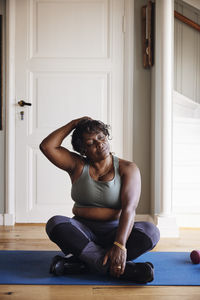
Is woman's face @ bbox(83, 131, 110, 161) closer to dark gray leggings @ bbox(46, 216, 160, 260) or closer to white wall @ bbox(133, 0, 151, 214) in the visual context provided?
dark gray leggings @ bbox(46, 216, 160, 260)

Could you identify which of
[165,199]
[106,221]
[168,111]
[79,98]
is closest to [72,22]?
[79,98]

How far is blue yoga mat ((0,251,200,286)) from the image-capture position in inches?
72.1

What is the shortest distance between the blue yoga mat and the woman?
65mm

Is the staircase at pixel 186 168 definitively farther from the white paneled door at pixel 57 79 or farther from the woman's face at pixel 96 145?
the woman's face at pixel 96 145

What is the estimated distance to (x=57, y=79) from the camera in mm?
3539

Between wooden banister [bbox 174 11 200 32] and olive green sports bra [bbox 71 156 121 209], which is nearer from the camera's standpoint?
olive green sports bra [bbox 71 156 121 209]

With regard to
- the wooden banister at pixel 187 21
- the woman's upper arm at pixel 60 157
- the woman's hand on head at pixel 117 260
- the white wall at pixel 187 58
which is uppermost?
the wooden banister at pixel 187 21

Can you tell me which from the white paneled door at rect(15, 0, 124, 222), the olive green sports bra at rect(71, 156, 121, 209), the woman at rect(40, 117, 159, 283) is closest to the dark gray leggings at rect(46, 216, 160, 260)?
the woman at rect(40, 117, 159, 283)

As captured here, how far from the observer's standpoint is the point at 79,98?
11.6ft

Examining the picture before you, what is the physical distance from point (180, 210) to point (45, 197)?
1.27 metres

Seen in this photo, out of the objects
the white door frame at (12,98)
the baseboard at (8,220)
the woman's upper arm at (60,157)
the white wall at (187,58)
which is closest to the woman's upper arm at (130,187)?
the woman's upper arm at (60,157)

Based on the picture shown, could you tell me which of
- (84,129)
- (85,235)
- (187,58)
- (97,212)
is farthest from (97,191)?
(187,58)

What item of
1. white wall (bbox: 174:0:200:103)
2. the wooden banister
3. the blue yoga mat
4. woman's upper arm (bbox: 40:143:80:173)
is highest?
the wooden banister

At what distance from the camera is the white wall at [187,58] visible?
4262mm
